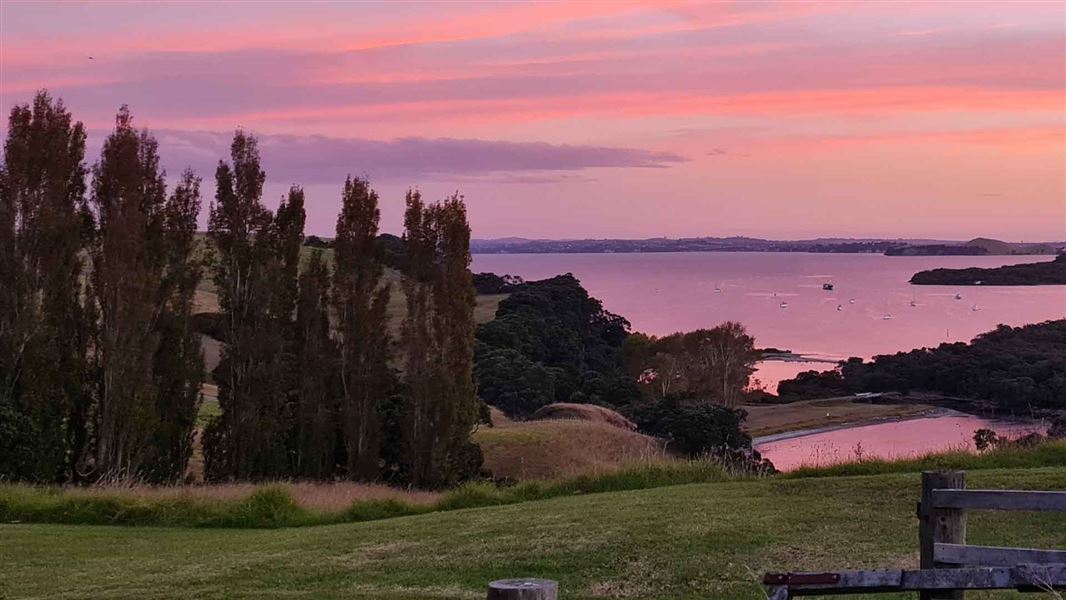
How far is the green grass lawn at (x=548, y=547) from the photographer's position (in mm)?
10062

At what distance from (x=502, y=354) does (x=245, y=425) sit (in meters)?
34.5

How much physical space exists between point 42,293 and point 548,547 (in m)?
23.7

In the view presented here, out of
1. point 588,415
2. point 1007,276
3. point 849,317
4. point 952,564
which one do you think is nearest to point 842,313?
point 849,317

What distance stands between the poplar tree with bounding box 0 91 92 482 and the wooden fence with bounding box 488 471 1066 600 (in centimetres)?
2728

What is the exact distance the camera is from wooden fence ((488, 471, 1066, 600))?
4422mm

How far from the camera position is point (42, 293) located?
30312 mm

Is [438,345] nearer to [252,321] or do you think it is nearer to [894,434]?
[252,321]

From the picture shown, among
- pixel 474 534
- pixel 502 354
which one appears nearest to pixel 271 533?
pixel 474 534

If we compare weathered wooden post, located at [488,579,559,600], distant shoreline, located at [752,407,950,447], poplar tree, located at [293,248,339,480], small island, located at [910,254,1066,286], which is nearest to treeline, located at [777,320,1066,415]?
distant shoreline, located at [752,407,950,447]

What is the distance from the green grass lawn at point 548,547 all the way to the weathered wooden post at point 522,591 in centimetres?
540

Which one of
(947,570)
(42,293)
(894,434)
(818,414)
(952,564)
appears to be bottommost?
(818,414)

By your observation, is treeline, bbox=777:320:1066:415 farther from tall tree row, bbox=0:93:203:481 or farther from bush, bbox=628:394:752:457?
tall tree row, bbox=0:93:203:481

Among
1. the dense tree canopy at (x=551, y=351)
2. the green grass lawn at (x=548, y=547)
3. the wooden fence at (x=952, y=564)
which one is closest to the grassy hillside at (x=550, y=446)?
the dense tree canopy at (x=551, y=351)

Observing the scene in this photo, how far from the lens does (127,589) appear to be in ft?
33.4
